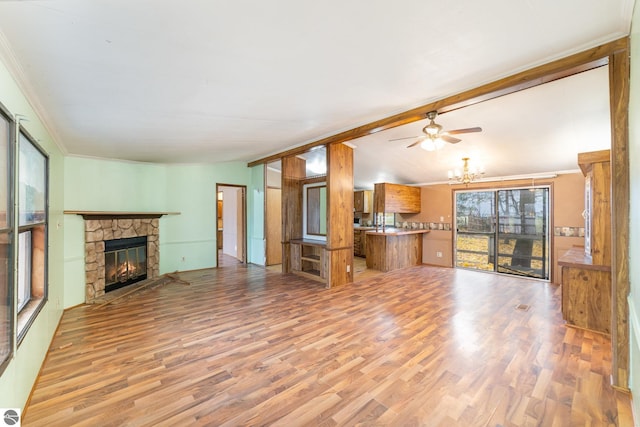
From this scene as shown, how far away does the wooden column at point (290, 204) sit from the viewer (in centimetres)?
579

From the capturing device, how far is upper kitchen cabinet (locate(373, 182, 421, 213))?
6.46 m

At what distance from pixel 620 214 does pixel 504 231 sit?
15.2 feet

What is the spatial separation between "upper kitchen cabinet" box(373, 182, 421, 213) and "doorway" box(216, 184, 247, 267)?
135 inches

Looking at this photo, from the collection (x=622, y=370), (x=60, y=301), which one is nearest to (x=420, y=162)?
(x=622, y=370)

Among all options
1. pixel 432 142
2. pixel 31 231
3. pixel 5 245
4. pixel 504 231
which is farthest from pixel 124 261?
pixel 504 231

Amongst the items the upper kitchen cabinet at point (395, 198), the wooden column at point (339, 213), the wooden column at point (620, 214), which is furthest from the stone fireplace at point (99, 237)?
the wooden column at point (620, 214)

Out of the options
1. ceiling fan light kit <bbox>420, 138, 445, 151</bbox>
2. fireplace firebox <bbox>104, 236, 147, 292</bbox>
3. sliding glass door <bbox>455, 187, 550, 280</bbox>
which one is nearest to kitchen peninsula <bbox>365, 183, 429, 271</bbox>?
sliding glass door <bbox>455, 187, 550, 280</bbox>

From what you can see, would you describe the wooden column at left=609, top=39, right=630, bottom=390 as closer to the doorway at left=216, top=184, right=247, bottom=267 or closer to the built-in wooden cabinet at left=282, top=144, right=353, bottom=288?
the built-in wooden cabinet at left=282, top=144, right=353, bottom=288

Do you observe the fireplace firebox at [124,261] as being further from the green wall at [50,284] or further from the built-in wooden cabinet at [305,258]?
the built-in wooden cabinet at [305,258]

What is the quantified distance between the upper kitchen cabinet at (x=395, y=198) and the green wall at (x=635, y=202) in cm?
465

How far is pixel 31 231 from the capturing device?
237cm

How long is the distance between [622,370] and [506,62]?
2501 mm

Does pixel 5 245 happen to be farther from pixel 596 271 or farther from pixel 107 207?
pixel 596 271

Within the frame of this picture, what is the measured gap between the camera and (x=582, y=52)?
203cm
